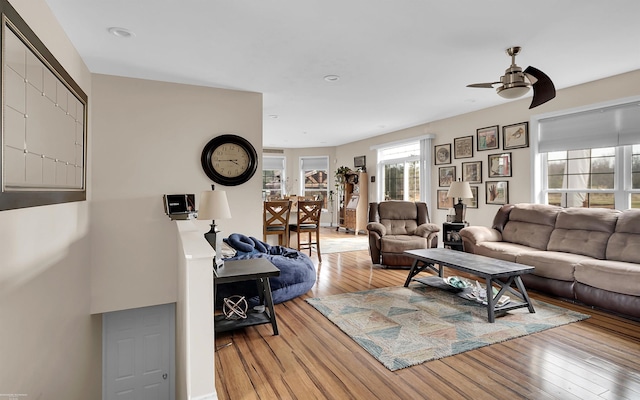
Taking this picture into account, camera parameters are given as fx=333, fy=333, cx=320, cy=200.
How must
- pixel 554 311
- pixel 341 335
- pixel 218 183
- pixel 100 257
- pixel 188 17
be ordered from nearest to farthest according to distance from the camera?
pixel 188 17, pixel 341 335, pixel 554 311, pixel 100 257, pixel 218 183

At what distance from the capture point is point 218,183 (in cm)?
439

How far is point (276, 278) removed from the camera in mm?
3592

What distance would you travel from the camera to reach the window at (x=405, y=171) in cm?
679

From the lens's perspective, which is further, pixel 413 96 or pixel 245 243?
pixel 413 96

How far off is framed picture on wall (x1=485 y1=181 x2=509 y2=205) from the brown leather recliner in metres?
1.05

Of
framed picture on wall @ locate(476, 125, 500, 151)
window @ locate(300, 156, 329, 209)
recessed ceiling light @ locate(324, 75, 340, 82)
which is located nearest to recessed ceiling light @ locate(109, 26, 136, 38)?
recessed ceiling light @ locate(324, 75, 340, 82)

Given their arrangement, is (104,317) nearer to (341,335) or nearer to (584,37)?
(341,335)

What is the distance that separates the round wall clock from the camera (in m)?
4.29

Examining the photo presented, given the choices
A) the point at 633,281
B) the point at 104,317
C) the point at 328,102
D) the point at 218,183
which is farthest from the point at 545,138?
the point at 104,317

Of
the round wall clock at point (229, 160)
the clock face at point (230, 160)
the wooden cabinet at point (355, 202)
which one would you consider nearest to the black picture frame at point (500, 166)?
the wooden cabinet at point (355, 202)

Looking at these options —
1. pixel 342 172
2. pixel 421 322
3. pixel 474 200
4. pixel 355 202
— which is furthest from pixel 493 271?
pixel 342 172

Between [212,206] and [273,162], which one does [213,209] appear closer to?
[212,206]

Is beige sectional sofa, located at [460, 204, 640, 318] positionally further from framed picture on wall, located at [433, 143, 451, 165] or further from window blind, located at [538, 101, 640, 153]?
framed picture on wall, located at [433, 143, 451, 165]

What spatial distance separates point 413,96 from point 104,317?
4.97 metres
